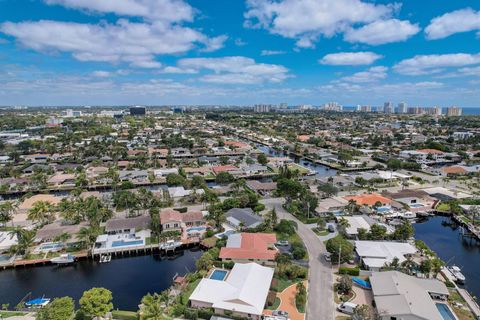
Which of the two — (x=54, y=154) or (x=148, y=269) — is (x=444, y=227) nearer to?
(x=148, y=269)

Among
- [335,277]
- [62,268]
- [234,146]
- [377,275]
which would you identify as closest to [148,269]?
[62,268]

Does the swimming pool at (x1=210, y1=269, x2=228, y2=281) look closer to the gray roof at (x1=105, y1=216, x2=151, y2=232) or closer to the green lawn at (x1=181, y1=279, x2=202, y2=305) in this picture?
the green lawn at (x1=181, y1=279, x2=202, y2=305)

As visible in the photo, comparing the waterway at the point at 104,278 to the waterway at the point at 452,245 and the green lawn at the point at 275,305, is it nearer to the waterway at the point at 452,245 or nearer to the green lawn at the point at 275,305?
the green lawn at the point at 275,305

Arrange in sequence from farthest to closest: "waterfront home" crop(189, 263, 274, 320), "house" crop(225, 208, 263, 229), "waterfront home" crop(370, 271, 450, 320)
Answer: "house" crop(225, 208, 263, 229) → "waterfront home" crop(189, 263, 274, 320) → "waterfront home" crop(370, 271, 450, 320)

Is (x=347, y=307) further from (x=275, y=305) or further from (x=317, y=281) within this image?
(x=275, y=305)

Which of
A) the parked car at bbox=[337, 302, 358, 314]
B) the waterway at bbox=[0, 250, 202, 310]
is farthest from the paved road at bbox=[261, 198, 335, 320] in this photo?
the waterway at bbox=[0, 250, 202, 310]

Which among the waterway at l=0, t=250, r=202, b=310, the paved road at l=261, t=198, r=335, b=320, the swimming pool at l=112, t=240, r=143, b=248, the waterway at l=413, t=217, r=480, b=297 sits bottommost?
the waterway at l=0, t=250, r=202, b=310

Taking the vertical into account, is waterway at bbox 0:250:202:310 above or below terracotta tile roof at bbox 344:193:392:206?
below
